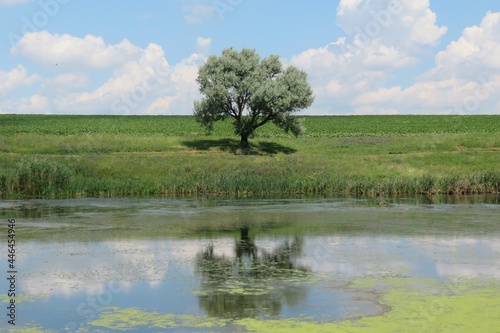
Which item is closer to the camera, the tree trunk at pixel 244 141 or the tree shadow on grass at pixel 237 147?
the tree shadow on grass at pixel 237 147

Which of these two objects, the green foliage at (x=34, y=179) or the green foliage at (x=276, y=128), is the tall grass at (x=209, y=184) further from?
Result: the green foliage at (x=276, y=128)

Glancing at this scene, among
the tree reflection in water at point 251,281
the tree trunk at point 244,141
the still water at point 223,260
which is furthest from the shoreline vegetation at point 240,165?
the tree reflection in water at point 251,281

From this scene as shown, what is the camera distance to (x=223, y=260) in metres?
19.2

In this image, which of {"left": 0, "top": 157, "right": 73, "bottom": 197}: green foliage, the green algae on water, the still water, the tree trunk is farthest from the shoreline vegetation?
the green algae on water

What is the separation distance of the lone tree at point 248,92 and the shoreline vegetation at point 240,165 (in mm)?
2932

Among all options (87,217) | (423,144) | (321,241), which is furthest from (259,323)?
(423,144)

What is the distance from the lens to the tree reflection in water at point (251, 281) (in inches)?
540

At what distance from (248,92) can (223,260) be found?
4397 cm

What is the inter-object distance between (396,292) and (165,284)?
18.4 feet

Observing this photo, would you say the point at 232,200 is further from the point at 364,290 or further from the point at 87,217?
the point at 364,290

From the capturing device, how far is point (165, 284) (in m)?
16.1

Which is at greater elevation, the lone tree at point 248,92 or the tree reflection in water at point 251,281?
the lone tree at point 248,92

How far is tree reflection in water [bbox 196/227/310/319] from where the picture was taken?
13711mm

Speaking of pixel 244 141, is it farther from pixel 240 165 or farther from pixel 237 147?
pixel 240 165
